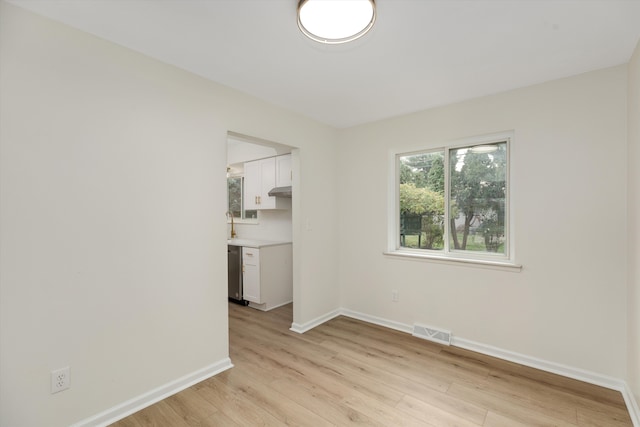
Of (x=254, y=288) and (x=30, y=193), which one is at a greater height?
(x=30, y=193)

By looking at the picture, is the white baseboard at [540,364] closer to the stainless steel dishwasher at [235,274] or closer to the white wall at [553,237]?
the white wall at [553,237]

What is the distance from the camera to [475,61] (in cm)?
213

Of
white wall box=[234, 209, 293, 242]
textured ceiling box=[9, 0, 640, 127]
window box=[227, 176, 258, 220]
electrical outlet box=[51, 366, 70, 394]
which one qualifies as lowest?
electrical outlet box=[51, 366, 70, 394]

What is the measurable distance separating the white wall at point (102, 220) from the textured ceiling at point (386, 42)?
0.85ft

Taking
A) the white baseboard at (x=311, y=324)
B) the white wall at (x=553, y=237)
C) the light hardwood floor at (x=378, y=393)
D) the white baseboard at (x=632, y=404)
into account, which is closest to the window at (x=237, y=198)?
the white baseboard at (x=311, y=324)

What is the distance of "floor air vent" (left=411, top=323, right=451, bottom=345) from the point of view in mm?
2936

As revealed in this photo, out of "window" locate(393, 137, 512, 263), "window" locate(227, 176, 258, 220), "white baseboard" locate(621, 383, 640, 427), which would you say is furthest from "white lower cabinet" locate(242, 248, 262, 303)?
"white baseboard" locate(621, 383, 640, 427)

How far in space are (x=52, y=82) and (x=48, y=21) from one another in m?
0.34

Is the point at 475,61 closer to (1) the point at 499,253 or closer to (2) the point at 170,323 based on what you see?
(1) the point at 499,253

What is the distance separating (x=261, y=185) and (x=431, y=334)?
298 cm

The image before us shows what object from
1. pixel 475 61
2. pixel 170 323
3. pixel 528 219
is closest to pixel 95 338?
pixel 170 323

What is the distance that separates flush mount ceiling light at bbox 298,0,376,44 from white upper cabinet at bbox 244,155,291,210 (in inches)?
104

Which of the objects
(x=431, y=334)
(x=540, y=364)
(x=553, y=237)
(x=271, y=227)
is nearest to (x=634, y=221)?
(x=553, y=237)

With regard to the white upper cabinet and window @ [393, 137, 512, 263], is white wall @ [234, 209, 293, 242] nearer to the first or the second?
the white upper cabinet
